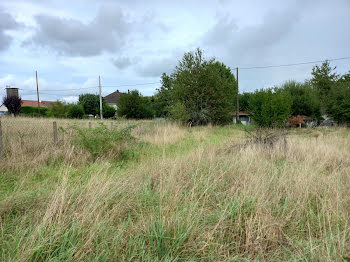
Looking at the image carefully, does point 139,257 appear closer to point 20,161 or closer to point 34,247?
point 34,247

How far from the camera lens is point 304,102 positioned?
90.7ft

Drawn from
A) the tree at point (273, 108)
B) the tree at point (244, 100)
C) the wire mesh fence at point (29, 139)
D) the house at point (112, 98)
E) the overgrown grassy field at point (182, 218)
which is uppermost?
the house at point (112, 98)

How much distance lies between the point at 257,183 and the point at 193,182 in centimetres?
98

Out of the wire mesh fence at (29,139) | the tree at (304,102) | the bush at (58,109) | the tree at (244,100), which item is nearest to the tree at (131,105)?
the bush at (58,109)

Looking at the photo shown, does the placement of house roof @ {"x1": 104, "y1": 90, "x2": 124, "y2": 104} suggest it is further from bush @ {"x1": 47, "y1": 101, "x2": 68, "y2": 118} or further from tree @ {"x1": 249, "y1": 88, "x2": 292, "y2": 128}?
tree @ {"x1": 249, "y1": 88, "x2": 292, "y2": 128}

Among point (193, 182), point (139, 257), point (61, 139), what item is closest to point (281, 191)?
point (193, 182)

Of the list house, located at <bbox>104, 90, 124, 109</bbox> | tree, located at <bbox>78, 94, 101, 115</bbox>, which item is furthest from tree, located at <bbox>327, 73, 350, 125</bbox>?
house, located at <bbox>104, 90, 124, 109</bbox>

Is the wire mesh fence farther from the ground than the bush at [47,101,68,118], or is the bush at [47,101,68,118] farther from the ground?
the bush at [47,101,68,118]

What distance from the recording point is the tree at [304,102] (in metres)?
27.6

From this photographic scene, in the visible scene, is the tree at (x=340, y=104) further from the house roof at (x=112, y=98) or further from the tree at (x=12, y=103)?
the house roof at (x=112, y=98)

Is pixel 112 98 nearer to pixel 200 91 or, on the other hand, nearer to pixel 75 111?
pixel 75 111

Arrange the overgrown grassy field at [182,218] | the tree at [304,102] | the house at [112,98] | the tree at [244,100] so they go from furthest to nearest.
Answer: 1. the house at [112,98]
2. the tree at [244,100]
3. the tree at [304,102]
4. the overgrown grassy field at [182,218]

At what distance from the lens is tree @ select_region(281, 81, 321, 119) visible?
27.6 meters

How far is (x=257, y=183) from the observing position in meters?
3.15
